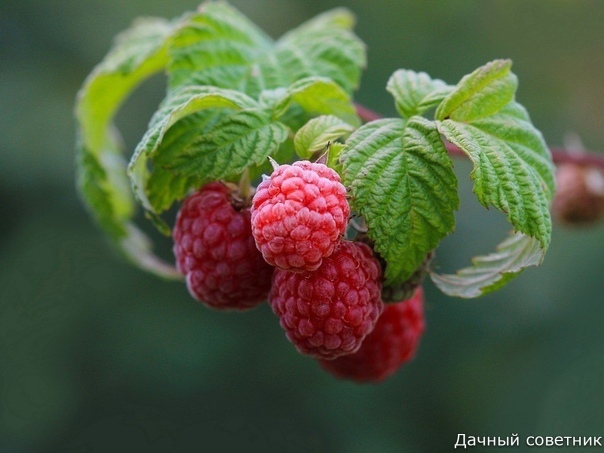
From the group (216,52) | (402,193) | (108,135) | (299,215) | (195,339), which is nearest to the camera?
(299,215)

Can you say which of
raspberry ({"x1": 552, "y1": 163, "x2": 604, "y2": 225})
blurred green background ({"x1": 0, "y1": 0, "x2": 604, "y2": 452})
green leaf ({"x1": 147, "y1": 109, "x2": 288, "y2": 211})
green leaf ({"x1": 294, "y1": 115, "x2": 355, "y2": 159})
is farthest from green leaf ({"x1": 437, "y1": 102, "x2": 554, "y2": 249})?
blurred green background ({"x1": 0, "y1": 0, "x2": 604, "y2": 452})

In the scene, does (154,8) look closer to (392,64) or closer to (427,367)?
(392,64)

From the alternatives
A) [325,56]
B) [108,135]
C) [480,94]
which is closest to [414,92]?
[480,94]

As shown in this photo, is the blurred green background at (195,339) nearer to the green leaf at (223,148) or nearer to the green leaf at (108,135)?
the green leaf at (108,135)

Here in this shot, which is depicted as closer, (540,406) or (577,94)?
(540,406)

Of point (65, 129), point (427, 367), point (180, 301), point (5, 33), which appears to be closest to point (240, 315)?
point (180, 301)

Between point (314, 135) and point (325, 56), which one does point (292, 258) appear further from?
point (325, 56)

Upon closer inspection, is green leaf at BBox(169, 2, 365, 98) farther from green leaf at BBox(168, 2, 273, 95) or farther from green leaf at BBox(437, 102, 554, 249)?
green leaf at BBox(437, 102, 554, 249)
